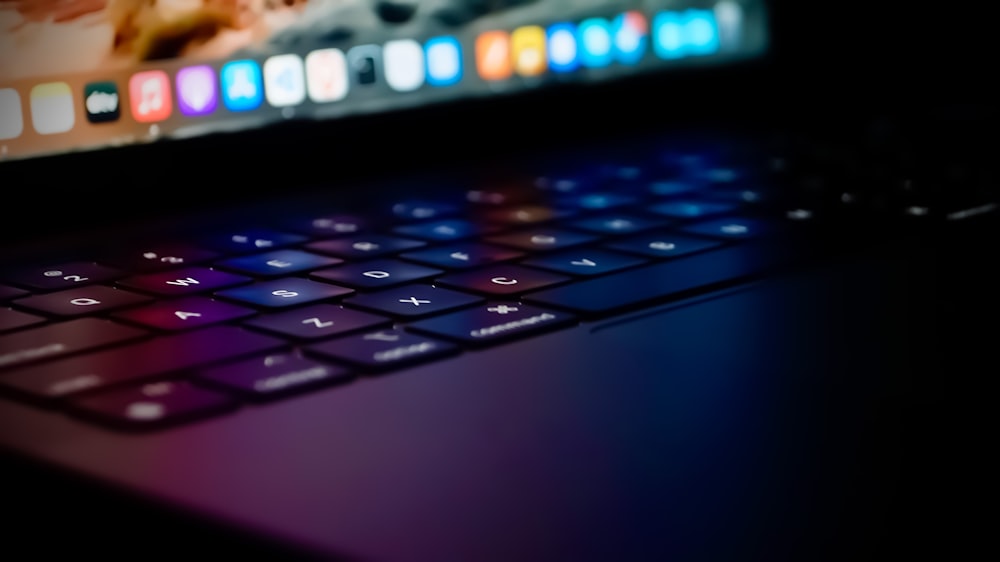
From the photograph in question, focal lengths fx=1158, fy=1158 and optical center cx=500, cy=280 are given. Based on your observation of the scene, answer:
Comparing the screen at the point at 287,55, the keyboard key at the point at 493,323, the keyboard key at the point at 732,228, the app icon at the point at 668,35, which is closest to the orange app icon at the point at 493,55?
the screen at the point at 287,55

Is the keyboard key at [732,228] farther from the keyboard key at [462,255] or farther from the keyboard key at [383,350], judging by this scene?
the keyboard key at [383,350]

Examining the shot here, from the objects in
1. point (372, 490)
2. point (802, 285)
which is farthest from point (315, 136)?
point (372, 490)

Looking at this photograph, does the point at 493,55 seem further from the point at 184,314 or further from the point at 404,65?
the point at 184,314

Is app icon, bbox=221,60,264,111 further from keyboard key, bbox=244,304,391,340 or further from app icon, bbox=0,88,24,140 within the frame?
keyboard key, bbox=244,304,391,340

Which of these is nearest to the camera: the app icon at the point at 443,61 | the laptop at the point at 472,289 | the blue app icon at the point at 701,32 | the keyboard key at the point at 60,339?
the laptop at the point at 472,289

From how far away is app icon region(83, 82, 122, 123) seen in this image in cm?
58

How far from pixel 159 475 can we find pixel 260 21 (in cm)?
41

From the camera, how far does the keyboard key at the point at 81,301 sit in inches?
17.0

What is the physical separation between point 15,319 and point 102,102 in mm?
197

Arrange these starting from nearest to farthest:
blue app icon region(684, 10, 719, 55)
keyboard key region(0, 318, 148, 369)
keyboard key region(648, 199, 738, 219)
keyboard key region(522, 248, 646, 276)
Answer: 1. keyboard key region(0, 318, 148, 369)
2. keyboard key region(522, 248, 646, 276)
3. keyboard key region(648, 199, 738, 219)
4. blue app icon region(684, 10, 719, 55)

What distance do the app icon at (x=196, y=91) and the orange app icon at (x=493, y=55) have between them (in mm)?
178

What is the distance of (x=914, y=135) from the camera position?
824mm

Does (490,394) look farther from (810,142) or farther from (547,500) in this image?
(810,142)

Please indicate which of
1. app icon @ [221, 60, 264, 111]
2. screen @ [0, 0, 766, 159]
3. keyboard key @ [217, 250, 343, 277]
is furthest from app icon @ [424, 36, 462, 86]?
keyboard key @ [217, 250, 343, 277]
